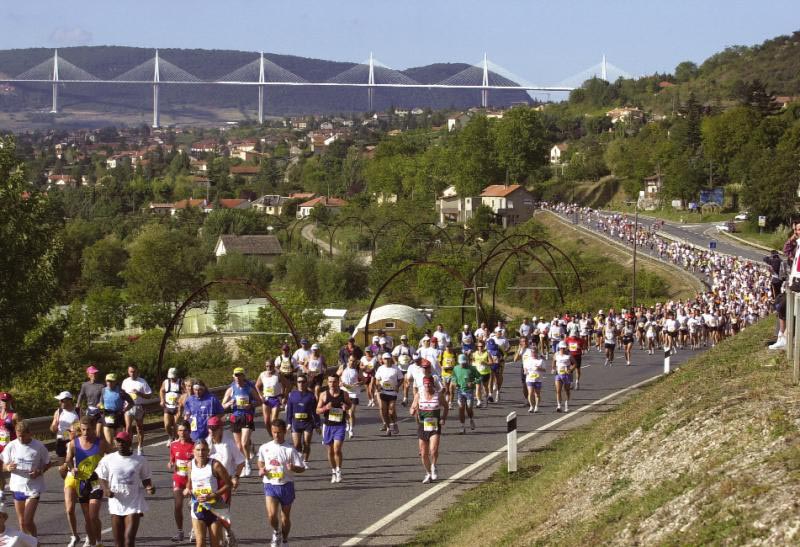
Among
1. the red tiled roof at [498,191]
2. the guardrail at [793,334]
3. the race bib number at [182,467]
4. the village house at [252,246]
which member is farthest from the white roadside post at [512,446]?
the red tiled roof at [498,191]

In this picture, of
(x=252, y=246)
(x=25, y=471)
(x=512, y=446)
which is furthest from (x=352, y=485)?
(x=252, y=246)

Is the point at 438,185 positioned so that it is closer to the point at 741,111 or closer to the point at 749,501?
the point at 741,111

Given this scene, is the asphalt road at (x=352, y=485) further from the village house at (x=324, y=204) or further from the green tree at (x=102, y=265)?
the village house at (x=324, y=204)

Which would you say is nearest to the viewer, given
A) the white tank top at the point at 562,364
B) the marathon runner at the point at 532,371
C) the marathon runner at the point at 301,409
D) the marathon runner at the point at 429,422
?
the marathon runner at the point at 429,422

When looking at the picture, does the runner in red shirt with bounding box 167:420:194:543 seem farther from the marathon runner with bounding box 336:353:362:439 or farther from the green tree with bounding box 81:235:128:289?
the green tree with bounding box 81:235:128:289

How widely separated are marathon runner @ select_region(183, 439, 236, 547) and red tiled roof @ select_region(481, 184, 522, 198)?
13448 cm

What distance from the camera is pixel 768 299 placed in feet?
146

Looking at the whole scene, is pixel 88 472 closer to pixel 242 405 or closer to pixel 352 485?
pixel 242 405

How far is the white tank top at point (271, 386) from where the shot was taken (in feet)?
62.8

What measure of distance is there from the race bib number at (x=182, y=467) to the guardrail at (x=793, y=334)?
6.82m

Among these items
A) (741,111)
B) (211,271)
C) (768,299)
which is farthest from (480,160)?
(768,299)

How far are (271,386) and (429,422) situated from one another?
10.6ft

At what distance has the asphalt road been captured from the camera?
13.9 m

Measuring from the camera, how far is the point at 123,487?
39.2ft
